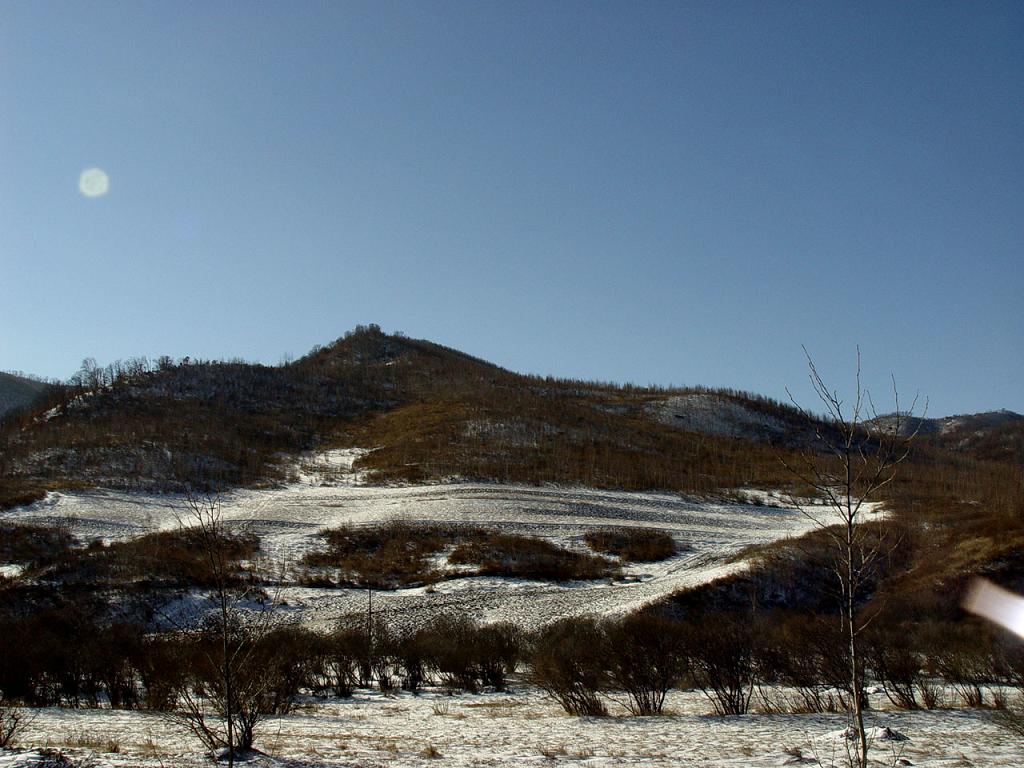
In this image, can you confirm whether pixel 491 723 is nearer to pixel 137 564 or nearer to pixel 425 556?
pixel 137 564

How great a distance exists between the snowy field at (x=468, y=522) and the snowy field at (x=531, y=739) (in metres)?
16.6

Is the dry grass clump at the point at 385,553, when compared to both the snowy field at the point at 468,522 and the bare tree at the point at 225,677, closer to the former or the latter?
the snowy field at the point at 468,522

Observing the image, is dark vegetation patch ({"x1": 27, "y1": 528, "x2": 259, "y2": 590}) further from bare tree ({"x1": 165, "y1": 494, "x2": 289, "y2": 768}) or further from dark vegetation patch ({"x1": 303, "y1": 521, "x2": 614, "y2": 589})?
dark vegetation patch ({"x1": 303, "y1": 521, "x2": 614, "y2": 589})

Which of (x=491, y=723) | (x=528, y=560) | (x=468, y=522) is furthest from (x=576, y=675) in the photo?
(x=468, y=522)

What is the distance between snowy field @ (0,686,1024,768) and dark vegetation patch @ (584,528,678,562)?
94.7ft

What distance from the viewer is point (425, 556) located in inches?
1874

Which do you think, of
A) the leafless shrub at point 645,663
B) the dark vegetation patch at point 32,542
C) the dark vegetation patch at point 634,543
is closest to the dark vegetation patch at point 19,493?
the dark vegetation patch at point 32,542

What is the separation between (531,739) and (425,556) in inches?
1317

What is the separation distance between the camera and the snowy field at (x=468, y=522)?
37906 mm

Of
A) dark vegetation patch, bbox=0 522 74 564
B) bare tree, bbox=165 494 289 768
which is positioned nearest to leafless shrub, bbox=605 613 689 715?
bare tree, bbox=165 494 289 768

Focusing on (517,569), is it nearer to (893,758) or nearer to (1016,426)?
(893,758)

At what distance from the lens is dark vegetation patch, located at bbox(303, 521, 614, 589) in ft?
143

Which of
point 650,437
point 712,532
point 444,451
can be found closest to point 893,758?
point 712,532

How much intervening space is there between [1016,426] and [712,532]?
163 meters
